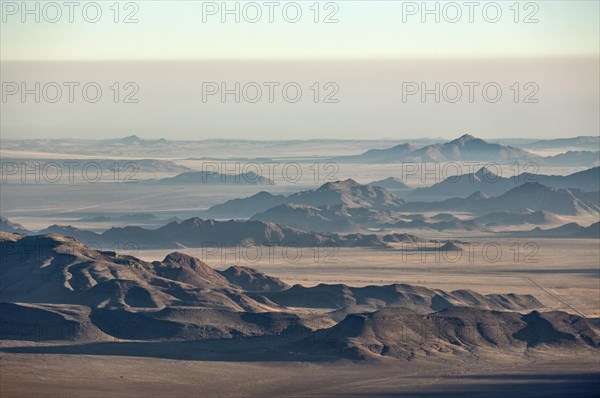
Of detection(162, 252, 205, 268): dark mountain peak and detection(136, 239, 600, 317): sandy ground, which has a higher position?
detection(162, 252, 205, 268): dark mountain peak

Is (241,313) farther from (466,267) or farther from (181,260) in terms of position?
(466,267)

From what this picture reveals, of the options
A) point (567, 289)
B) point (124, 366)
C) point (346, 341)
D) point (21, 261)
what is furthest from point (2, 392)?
point (567, 289)

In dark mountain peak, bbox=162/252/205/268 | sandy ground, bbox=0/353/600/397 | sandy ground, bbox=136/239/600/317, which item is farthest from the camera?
sandy ground, bbox=136/239/600/317

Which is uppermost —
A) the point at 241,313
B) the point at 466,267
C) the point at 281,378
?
the point at 466,267

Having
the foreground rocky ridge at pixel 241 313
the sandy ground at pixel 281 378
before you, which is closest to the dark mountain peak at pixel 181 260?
the foreground rocky ridge at pixel 241 313

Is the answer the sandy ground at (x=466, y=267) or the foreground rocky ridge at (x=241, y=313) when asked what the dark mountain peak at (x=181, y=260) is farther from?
the sandy ground at (x=466, y=267)

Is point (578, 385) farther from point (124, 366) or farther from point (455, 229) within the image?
point (455, 229)

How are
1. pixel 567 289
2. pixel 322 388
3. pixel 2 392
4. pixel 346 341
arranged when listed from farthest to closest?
pixel 567 289 < pixel 346 341 < pixel 322 388 < pixel 2 392

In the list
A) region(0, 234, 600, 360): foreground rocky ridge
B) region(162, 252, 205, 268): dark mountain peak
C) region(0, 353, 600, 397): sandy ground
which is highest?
region(162, 252, 205, 268): dark mountain peak

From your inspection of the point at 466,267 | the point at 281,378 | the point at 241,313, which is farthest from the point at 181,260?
the point at 466,267

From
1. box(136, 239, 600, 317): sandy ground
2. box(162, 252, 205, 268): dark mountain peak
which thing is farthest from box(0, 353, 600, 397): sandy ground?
box(162, 252, 205, 268): dark mountain peak

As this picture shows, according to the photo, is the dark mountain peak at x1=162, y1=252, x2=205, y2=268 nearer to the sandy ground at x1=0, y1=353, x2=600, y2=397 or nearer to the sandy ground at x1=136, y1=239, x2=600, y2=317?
the sandy ground at x1=136, y1=239, x2=600, y2=317
